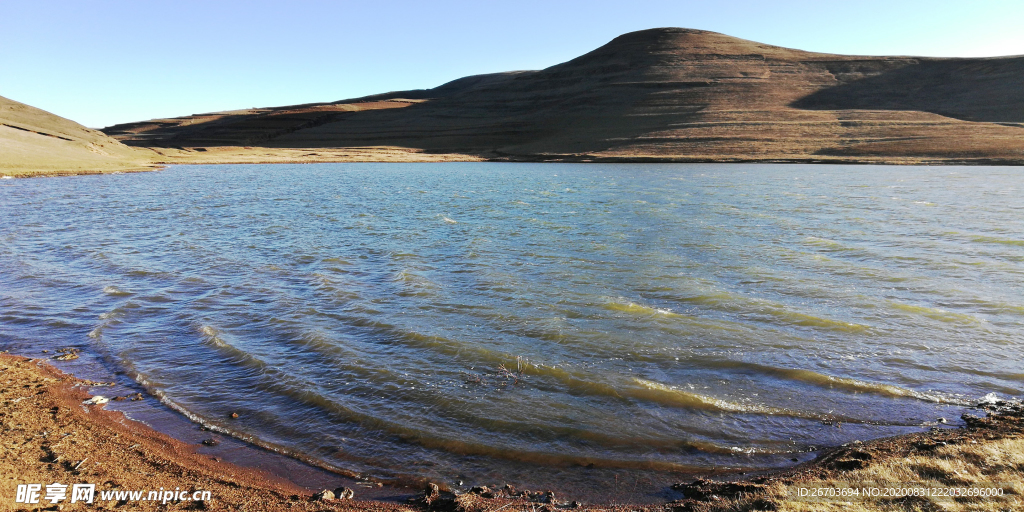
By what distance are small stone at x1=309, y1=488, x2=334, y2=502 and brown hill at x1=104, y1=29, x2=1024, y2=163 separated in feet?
264

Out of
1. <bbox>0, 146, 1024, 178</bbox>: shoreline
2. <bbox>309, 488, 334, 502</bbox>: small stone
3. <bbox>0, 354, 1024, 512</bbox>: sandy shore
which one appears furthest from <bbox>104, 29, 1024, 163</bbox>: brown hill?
<bbox>309, 488, 334, 502</bbox>: small stone

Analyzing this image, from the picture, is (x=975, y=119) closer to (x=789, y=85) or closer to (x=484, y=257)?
(x=789, y=85)

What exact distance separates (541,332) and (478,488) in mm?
5202

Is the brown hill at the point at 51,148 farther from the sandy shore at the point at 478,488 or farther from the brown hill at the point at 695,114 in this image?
the sandy shore at the point at 478,488

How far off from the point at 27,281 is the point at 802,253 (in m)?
21.4

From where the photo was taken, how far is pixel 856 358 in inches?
375

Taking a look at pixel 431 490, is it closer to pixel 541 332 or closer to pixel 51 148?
pixel 541 332

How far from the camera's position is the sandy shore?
516 cm

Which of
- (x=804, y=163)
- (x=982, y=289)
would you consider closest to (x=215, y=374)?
(x=982, y=289)

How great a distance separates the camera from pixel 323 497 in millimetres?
5633

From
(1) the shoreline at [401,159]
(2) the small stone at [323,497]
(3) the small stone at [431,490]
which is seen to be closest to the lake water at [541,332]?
(3) the small stone at [431,490]

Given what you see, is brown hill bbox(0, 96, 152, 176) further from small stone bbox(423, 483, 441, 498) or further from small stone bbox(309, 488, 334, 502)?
small stone bbox(423, 483, 441, 498)

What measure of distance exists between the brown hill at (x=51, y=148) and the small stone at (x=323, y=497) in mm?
55232

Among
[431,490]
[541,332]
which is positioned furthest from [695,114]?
[431,490]
